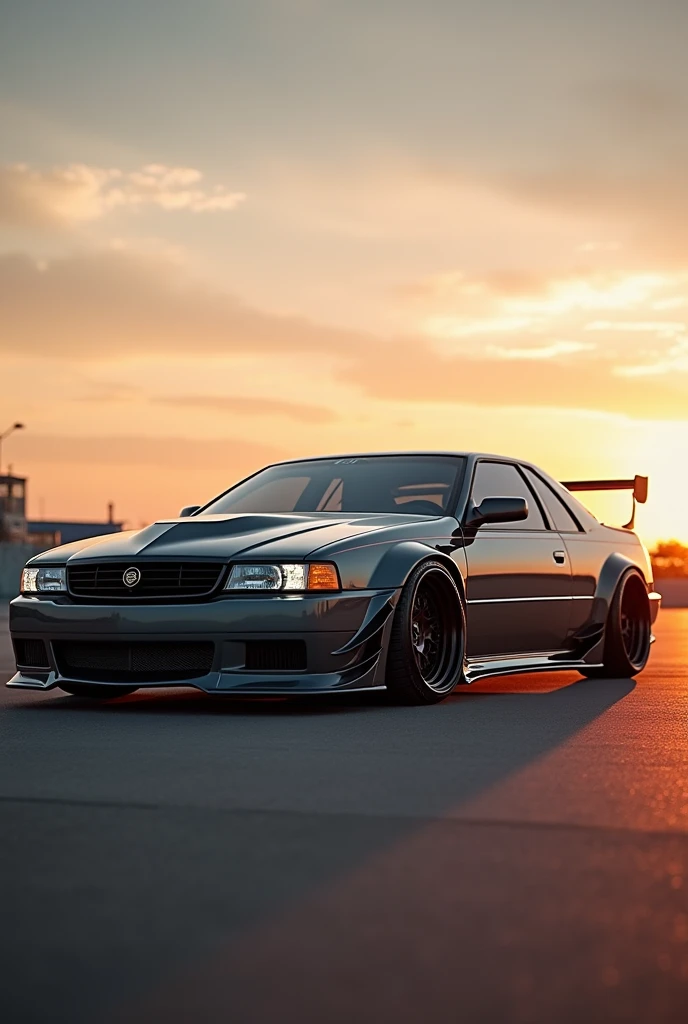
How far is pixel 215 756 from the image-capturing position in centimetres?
581

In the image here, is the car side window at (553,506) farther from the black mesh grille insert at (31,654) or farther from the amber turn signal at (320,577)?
the black mesh grille insert at (31,654)

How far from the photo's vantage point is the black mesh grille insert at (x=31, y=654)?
8.21m

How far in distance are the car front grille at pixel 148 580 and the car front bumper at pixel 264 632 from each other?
8 centimetres

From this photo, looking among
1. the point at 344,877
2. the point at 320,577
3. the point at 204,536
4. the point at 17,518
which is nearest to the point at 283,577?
the point at 320,577

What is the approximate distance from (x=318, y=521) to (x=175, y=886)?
5042 millimetres

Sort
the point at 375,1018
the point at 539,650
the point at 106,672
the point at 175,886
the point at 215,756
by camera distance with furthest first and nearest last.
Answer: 1. the point at 539,650
2. the point at 106,672
3. the point at 215,756
4. the point at 175,886
5. the point at 375,1018

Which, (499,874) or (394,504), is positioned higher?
(394,504)

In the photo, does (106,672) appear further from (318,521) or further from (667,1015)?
(667,1015)

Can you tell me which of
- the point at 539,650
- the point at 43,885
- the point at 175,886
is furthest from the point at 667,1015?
the point at 539,650

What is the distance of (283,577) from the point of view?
25.2 feet

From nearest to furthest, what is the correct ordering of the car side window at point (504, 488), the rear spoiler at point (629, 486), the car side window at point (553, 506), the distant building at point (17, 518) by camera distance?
1. the car side window at point (504, 488)
2. the car side window at point (553, 506)
3. the rear spoiler at point (629, 486)
4. the distant building at point (17, 518)

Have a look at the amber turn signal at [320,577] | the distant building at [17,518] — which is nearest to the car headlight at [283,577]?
the amber turn signal at [320,577]

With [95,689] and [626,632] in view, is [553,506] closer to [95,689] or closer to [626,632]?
[626,632]

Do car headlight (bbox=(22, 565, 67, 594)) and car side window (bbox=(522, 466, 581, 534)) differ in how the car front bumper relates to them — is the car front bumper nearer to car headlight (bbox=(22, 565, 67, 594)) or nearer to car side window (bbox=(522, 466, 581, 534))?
car headlight (bbox=(22, 565, 67, 594))
